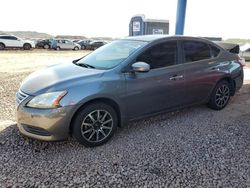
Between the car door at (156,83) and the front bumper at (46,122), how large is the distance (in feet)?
3.28

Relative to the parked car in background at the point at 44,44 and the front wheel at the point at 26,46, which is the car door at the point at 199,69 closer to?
the front wheel at the point at 26,46

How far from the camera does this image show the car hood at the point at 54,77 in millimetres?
3176

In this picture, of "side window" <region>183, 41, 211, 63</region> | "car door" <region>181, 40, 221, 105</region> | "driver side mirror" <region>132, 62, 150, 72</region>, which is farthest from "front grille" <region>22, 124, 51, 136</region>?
"side window" <region>183, 41, 211, 63</region>

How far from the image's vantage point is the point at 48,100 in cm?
303

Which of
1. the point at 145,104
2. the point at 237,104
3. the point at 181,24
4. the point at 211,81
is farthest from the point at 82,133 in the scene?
the point at 181,24

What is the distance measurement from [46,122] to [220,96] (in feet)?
11.7

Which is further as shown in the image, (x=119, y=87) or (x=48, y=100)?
(x=119, y=87)

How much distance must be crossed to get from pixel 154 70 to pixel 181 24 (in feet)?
18.7

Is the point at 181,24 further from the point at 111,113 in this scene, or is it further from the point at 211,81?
the point at 111,113

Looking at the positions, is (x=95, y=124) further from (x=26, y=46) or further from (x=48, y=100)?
(x=26, y=46)

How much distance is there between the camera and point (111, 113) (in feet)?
11.3

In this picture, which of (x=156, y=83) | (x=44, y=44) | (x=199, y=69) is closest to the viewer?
(x=156, y=83)

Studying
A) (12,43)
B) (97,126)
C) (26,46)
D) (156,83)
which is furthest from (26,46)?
(97,126)

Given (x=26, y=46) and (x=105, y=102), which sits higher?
(x=105, y=102)
